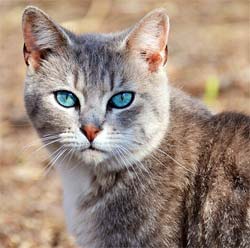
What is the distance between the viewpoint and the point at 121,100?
3.69 metres

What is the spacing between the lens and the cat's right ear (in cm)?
373

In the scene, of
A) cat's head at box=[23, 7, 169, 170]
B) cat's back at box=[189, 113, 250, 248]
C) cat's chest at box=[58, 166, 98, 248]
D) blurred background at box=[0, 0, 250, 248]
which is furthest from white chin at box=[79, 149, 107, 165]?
blurred background at box=[0, 0, 250, 248]

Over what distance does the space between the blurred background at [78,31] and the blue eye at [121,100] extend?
660 millimetres

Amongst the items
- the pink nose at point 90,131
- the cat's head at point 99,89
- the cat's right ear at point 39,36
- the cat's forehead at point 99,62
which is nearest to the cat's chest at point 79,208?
the cat's head at point 99,89

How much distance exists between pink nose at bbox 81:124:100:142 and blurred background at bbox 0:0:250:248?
74 cm

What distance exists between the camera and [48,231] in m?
4.81

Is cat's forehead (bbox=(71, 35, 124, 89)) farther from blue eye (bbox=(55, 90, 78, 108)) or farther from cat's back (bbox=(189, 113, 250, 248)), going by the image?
cat's back (bbox=(189, 113, 250, 248))

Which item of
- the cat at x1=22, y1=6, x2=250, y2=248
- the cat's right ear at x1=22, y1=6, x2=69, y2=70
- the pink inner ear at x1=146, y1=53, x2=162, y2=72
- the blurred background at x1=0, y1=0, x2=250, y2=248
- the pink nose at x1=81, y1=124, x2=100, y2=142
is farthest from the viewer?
the blurred background at x1=0, y1=0, x2=250, y2=248

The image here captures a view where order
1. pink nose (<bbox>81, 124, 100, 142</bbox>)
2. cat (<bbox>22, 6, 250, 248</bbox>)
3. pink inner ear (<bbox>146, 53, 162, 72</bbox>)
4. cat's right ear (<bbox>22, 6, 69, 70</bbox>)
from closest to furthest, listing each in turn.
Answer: pink nose (<bbox>81, 124, 100, 142</bbox>)
cat (<bbox>22, 6, 250, 248</bbox>)
cat's right ear (<bbox>22, 6, 69, 70</bbox>)
pink inner ear (<bbox>146, 53, 162, 72</bbox>)

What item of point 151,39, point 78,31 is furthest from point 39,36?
point 78,31

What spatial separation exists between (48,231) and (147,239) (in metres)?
1.31

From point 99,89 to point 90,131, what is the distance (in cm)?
26

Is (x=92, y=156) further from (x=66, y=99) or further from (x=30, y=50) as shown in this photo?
(x=30, y=50)

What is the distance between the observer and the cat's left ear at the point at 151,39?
3750mm
